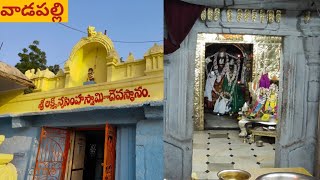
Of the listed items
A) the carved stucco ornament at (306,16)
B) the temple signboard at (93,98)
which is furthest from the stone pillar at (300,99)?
the temple signboard at (93,98)

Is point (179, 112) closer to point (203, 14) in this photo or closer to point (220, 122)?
point (203, 14)

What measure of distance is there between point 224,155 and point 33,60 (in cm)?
236

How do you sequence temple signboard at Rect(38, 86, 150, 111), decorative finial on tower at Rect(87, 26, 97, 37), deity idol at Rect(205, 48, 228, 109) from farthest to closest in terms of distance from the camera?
deity idol at Rect(205, 48, 228, 109)
decorative finial on tower at Rect(87, 26, 97, 37)
temple signboard at Rect(38, 86, 150, 111)

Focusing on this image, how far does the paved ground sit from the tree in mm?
2308

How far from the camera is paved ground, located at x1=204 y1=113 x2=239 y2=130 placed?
4461 millimetres

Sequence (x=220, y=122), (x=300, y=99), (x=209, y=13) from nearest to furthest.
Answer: (x=209, y=13), (x=300, y=99), (x=220, y=122)

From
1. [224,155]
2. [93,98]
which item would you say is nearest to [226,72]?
[224,155]

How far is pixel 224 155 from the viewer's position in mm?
3354

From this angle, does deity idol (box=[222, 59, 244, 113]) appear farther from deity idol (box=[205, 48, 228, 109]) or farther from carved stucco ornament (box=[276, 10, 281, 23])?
carved stucco ornament (box=[276, 10, 281, 23])

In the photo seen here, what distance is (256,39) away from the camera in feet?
15.9

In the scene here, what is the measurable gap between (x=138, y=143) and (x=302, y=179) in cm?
150

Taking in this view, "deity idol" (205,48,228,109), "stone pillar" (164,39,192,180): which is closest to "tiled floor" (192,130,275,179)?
"stone pillar" (164,39,192,180)

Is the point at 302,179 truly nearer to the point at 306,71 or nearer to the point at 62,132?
the point at 306,71

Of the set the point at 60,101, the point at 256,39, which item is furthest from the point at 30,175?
the point at 256,39
